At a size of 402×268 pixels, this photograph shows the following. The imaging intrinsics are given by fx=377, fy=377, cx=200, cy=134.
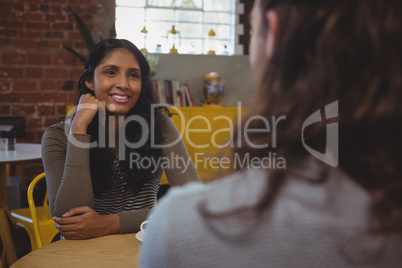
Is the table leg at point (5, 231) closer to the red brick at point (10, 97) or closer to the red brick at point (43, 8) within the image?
the red brick at point (10, 97)

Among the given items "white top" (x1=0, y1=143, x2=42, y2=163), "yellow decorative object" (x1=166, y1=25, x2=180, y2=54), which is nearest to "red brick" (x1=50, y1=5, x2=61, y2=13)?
"yellow decorative object" (x1=166, y1=25, x2=180, y2=54)

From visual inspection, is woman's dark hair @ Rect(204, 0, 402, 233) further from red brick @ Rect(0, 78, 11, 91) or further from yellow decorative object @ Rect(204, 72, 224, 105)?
red brick @ Rect(0, 78, 11, 91)

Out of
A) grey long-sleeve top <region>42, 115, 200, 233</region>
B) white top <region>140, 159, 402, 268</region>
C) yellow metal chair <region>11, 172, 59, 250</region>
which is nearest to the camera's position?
white top <region>140, 159, 402, 268</region>

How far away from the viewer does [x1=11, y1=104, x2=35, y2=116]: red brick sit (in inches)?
159

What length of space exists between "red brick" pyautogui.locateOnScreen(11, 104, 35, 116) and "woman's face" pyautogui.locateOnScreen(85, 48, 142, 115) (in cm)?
271

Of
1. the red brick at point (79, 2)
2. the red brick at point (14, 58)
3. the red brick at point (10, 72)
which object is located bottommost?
the red brick at point (10, 72)

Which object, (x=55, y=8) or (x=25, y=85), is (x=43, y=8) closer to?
(x=55, y=8)

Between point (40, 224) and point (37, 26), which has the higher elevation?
point (37, 26)

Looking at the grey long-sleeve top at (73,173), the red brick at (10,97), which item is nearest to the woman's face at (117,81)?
the grey long-sleeve top at (73,173)

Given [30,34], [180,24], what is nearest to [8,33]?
[30,34]

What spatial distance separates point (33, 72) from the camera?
13.3 ft

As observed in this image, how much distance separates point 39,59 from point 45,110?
552 mm

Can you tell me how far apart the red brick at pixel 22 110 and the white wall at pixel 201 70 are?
138 centimetres

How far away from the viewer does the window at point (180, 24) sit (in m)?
4.46
